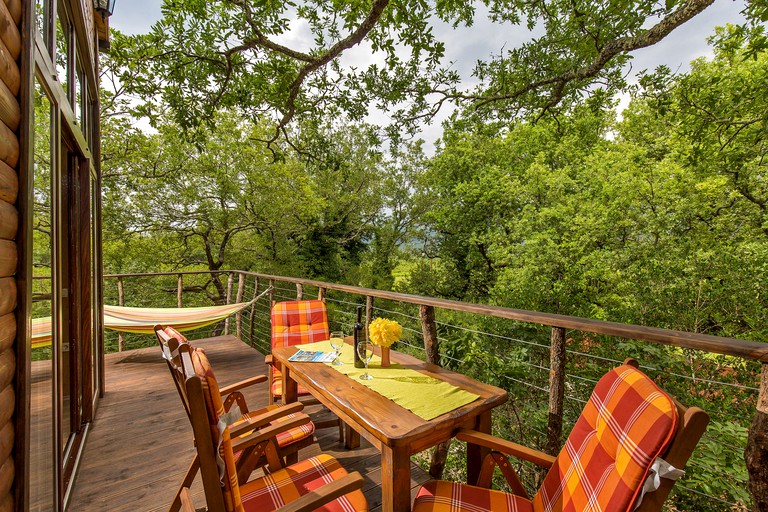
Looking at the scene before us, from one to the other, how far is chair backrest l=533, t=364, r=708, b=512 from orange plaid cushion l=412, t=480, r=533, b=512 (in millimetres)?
79

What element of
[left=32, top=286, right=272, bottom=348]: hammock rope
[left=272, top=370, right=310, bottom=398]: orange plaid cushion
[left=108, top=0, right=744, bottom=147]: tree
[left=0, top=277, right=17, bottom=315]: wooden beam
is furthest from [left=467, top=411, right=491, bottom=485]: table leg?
[left=32, top=286, right=272, bottom=348]: hammock rope

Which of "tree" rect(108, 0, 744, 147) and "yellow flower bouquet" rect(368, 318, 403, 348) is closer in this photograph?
"yellow flower bouquet" rect(368, 318, 403, 348)

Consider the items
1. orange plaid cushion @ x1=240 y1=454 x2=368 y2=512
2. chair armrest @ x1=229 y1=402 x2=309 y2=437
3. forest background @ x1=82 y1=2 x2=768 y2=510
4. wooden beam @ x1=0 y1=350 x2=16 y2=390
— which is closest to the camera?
wooden beam @ x1=0 y1=350 x2=16 y2=390

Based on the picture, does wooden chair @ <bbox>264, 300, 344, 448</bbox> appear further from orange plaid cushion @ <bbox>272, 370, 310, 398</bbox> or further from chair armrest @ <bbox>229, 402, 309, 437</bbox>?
chair armrest @ <bbox>229, 402, 309, 437</bbox>

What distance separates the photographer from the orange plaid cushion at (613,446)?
0.85 metres

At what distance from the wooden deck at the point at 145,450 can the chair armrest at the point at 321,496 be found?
804 millimetres

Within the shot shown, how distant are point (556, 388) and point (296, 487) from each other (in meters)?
1.20

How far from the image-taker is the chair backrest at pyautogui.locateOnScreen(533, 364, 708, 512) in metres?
0.82

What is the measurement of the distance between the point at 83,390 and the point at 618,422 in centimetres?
315

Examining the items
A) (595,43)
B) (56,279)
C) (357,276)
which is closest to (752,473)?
(56,279)

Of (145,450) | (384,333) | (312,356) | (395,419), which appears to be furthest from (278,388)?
(395,419)

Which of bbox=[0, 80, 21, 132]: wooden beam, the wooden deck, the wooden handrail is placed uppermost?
bbox=[0, 80, 21, 132]: wooden beam

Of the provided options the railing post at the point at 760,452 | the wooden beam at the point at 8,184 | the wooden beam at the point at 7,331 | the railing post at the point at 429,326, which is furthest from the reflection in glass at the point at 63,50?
the railing post at the point at 760,452

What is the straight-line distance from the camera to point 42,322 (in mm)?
1303
